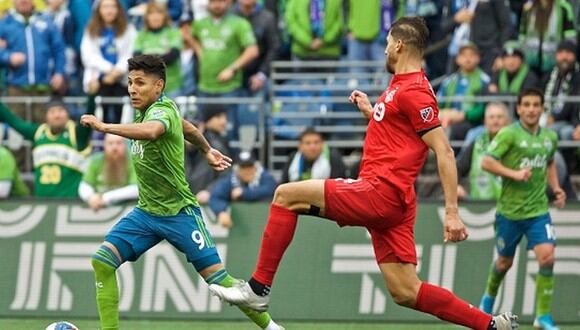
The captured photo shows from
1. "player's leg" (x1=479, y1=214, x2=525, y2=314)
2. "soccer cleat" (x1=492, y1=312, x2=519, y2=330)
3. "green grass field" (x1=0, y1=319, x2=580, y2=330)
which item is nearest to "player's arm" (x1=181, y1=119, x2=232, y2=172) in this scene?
"soccer cleat" (x1=492, y1=312, x2=519, y2=330)

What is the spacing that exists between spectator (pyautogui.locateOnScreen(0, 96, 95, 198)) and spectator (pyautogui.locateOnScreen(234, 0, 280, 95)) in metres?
2.92

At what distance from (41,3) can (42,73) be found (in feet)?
5.78

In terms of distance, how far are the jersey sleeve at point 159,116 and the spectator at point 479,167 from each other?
5924 millimetres

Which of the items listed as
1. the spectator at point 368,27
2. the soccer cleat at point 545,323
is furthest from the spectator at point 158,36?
the soccer cleat at point 545,323

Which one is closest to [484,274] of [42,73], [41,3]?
[42,73]

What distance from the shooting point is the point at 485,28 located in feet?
64.8

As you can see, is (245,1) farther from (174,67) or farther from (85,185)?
(85,185)

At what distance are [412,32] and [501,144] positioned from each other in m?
3.47

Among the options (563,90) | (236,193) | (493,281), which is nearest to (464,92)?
(563,90)

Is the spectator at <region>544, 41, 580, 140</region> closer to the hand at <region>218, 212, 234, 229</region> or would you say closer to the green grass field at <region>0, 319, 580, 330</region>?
the green grass field at <region>0, 319, 580, 330</region>

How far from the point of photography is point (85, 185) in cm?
1655

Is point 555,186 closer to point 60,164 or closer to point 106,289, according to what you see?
point 106,289

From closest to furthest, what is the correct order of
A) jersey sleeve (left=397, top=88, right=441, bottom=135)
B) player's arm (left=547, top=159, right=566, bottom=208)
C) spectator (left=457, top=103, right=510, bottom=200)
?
jersey sleeve (left=397, top=88, right=441, bottom=135) < player's arm (left=547, top=159, right=566, bottom=208) < spectator (left=457, top=103, right=510, bottom=200)

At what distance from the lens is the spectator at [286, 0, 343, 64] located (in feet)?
65.7
